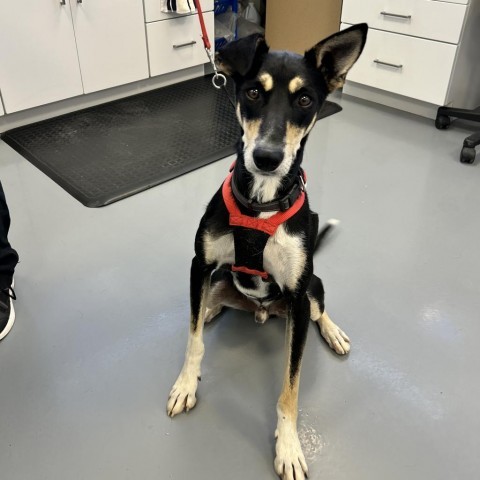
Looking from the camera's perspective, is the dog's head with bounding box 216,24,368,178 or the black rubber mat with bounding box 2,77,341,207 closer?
the dog's head with bounding box 216,24,368,178

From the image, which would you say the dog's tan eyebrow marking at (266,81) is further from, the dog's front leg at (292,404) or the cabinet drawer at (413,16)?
the cabinet drawer at (413,16)

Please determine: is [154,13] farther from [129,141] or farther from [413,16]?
[413,16]

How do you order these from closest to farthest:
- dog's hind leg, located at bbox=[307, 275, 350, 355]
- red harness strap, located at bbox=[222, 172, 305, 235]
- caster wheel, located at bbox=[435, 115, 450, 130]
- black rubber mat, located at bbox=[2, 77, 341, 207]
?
1. red harness strap, located at bbox=[222, 172, 305, 235]
2. dog's hind leg, located at bbox=[307, 275, 350, 355]
3. black rubber mat, located at bbox=[2, 77, 341, 207]
4. caster wheel, located at bbox=[435, 115, 450, 130]

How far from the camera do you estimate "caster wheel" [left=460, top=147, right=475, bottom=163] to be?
2.71 metres

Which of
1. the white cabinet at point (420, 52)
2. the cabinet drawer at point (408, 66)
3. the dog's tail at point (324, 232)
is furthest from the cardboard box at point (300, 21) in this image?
the dog's tail at point (324, 232)

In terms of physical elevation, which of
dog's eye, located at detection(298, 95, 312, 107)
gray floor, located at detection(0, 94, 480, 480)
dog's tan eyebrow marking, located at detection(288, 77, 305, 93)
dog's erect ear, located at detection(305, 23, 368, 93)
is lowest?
gray floor, located at detection(0, 94, 480, 480)

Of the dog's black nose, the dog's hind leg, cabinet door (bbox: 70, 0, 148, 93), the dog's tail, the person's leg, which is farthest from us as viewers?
cabinet door (bbox: 70, 0, 148, 93)

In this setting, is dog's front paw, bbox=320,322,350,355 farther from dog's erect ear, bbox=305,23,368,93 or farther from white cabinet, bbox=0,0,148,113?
white cabinet, bbox=0,0,148,113

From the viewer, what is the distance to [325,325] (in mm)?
1654

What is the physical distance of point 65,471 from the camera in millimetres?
1261

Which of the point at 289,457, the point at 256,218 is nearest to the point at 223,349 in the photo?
the point at 289,457

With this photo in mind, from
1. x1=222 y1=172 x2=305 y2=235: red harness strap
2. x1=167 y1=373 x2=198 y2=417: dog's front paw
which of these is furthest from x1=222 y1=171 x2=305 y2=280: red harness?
x1=167 y1=373 x2=198 y2=417: dog's front paw

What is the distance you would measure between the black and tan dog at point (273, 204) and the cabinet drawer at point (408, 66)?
2066 millimetres

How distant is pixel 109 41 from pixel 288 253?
245cm
